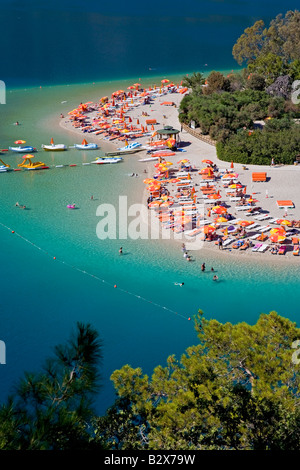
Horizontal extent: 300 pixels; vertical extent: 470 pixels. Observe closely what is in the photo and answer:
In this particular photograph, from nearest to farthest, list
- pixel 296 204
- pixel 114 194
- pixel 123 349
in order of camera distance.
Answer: pixel 123 349 → pixel 296 204 → pixel 114 194

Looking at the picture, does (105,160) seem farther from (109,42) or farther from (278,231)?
(109,42)

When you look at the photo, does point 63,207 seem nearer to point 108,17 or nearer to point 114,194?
point 114,194

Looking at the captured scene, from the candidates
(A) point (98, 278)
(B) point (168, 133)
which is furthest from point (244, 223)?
(B) point (168, 133)

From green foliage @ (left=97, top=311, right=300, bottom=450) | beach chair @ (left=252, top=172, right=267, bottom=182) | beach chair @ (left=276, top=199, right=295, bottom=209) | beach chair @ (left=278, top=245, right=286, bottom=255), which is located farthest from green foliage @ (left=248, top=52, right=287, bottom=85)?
green foliage @ (left=97, top=311, right=300, bottom=450)

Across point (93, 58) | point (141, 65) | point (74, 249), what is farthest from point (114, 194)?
point (93, 58)

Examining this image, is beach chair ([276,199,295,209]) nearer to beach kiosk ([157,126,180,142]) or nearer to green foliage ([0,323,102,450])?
beach kiosk ([157,126,180,142])

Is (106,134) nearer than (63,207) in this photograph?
No

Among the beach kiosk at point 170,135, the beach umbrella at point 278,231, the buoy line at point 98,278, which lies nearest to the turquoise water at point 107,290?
the buoy line at point 98,278
